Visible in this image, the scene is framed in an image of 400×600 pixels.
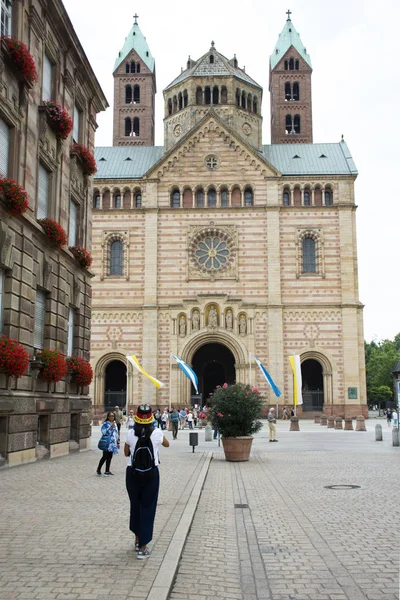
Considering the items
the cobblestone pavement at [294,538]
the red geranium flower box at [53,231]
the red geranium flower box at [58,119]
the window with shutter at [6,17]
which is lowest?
the cobblestone pavement at [294,538]

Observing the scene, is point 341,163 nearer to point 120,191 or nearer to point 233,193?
point 233,193

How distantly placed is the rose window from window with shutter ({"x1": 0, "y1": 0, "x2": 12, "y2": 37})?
38254 millimetres

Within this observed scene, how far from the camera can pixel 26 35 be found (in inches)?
803

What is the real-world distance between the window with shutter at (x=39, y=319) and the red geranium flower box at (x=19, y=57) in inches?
A: 260

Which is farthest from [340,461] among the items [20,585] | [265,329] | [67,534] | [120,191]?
[120,191]

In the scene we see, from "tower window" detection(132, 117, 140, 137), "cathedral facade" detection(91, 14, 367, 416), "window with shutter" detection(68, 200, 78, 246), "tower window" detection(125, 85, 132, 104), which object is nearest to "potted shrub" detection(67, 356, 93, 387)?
"window with shutter" detection(68, 200, 78, 246)

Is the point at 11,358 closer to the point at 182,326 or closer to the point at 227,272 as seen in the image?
the point at 182,326

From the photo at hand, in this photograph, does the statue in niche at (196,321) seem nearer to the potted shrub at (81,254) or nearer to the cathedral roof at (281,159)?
the cathedral roof at (281,159)

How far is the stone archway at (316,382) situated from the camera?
5491 cm

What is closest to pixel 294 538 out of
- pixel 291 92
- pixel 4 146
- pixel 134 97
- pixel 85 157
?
pixel 4 146

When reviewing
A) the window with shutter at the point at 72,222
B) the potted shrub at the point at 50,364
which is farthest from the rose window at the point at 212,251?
the potted shrub at the point at 50,364

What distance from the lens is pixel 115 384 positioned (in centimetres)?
5978

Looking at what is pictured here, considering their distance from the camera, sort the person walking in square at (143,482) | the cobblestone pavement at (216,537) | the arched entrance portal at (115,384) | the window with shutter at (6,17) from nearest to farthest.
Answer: the cobblestone pavement at (216,537) < the person walking in square at (143,482) < the window with shutter at (6,17) < the arched entrance portal at (115,384)

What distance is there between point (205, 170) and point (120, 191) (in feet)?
25.1
